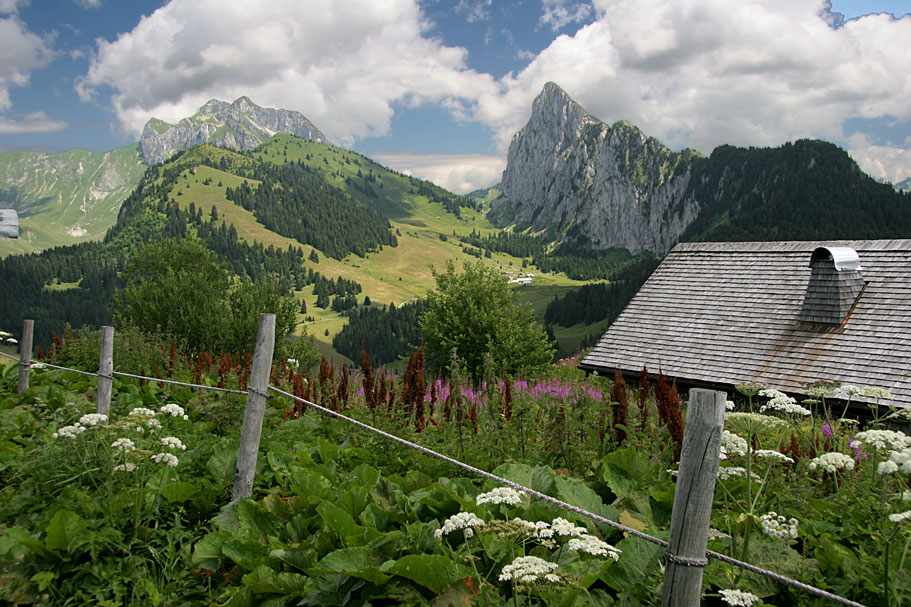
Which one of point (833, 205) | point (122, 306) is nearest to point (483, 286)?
point (122, 306)

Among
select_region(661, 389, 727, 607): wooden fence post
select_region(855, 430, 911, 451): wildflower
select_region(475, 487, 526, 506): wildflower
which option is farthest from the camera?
select_region(855, 430, 911, 451): wildflower

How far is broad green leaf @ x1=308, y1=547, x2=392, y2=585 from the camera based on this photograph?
321cm

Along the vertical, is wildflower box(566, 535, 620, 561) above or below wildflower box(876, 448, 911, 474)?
below

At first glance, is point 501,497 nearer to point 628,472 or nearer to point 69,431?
point 628,472

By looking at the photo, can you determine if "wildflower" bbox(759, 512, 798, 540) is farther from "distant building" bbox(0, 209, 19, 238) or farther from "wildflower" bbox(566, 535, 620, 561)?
"distant building" bbox(0, 209, 19, 238)

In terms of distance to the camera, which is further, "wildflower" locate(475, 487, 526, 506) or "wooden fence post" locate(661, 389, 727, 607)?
"wildflower" locate(475, 487, 526, 506)

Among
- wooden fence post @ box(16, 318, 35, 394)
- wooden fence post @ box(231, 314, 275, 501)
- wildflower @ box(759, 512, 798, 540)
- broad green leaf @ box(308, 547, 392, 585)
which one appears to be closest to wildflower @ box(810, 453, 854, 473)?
wildflower @ box(759, 512, 798, 540)

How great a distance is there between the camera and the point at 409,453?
573 cm

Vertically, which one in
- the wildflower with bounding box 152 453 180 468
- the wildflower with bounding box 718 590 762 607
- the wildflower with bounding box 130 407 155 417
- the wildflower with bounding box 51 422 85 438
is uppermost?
the wildflower with bounding box 718 590 762 607

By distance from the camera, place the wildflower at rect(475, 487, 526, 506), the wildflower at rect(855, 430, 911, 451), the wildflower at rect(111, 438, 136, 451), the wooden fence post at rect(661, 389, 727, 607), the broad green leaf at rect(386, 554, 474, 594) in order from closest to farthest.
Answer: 1. the wooden fence post at rect(661, 389, 727, 607)
2. the wildflower at rect(475, 487, 526, 506)
3. the broad green leaf at rect(386, 554, 474, 594)
4. the wildflower at rect(855, 430, 911, 451)
5. the wildflower at rect(111, 438, 136, 451)

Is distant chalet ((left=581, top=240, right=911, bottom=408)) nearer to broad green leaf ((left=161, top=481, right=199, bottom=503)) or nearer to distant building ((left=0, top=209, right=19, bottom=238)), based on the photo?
broad green leaf ((left=161, top=481, right=199, bottom=503))

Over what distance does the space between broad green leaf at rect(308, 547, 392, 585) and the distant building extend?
6010 millimetres

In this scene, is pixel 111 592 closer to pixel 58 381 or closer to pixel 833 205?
pixel 58 381

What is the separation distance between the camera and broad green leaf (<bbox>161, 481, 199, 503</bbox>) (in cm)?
462
